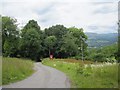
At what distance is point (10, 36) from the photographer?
85.3m

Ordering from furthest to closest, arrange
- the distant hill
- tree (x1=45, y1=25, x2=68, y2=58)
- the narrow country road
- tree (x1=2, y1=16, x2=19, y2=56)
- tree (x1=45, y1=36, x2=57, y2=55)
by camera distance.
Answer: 1. the distant hill
2. tree (x1=45, y1=25, x2=68, y2=58)
3. tree (x1=45, y1=36, x2=57, y2=55)
4. tree (x1=2, y1=16, x2=19, y2=56)
5. the narrow country road

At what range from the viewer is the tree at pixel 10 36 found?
267ft

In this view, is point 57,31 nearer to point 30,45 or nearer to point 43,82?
point 30,45

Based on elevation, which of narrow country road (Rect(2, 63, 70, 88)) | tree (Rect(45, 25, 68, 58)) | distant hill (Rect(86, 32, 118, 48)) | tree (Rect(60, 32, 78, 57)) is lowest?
narrow country road (Rect(2, 63, 70, 88))

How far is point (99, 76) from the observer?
19859 mm

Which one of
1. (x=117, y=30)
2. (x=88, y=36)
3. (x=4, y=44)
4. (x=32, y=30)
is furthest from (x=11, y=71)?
(x=88, y=36)

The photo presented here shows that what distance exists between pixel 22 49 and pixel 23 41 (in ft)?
9.25

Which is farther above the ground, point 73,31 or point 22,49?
point 73,31

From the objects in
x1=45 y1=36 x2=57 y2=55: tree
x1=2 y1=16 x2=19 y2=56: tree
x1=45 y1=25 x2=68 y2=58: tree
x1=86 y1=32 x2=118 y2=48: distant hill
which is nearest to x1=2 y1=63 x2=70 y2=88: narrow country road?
x1=2 y1=16 x2=19 y2=56: tree

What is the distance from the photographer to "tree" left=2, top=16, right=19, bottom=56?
3206 inches

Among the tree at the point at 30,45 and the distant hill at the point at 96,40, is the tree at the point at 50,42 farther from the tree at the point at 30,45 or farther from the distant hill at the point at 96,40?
the distant hill at the point at 96,40

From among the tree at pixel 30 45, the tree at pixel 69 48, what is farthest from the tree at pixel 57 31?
the tree at pixel 30 45

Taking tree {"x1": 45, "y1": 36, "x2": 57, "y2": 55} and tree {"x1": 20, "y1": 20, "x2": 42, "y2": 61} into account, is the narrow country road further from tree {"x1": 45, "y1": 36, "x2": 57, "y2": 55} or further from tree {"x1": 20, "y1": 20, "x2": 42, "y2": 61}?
tree {"x1": 45, "y1": 36, "x2": 57, "y2": 55}

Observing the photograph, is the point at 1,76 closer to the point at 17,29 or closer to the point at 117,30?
the point at 117,30
